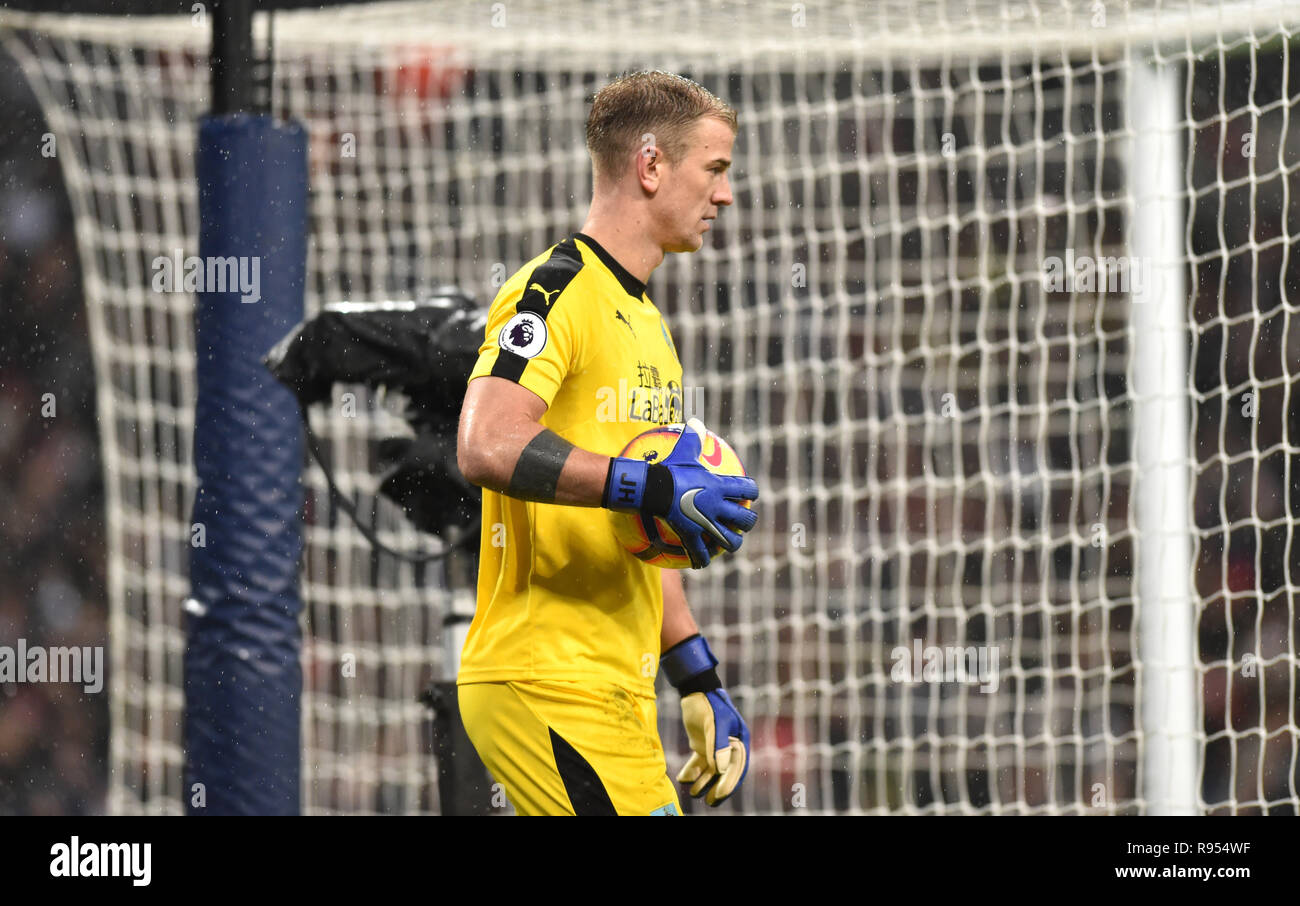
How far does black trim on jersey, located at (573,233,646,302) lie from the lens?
241cm

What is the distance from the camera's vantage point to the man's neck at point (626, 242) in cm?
243

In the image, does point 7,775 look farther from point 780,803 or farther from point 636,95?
point 636,95

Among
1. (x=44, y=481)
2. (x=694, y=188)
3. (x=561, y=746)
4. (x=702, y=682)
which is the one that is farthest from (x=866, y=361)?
(x=44, y=481)

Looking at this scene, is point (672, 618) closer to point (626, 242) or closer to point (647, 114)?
point (626, 242)

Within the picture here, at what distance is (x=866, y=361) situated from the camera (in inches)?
175

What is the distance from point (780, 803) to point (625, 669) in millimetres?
3820

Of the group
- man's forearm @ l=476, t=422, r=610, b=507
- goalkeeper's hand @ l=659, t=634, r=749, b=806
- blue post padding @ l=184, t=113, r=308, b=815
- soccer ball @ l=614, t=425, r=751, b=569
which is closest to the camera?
man's forearm @ l=476, t=422, r=610, b=507

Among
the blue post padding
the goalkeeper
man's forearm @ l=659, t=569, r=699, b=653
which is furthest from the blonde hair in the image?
the blue post padding

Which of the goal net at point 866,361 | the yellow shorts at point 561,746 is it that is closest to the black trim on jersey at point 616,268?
the yellow shorts at point 561,746

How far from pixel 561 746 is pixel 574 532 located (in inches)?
12.8

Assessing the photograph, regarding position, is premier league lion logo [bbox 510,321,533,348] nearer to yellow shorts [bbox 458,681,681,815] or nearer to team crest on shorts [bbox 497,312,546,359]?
team crest on shorts [bbox 497,312,546,359]

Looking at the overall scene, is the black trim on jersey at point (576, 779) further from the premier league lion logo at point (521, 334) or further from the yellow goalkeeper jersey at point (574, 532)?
the premier league lion logo at point (521, 334)

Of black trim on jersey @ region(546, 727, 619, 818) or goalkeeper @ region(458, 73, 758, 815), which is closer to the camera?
goalkeeper @ region(458, 73, 758, 815)

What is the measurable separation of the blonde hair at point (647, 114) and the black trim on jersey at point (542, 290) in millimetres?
180
